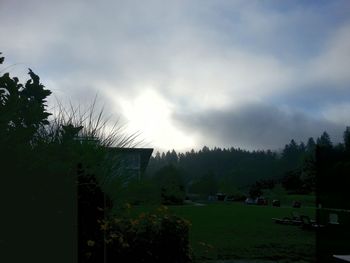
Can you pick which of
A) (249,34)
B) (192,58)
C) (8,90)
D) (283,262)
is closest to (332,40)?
(249,34)

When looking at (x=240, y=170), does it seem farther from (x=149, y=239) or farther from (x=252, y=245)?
(x=149, y=239)

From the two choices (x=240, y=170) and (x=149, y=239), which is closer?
(x=149, y=239)

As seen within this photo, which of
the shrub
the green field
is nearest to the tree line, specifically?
the green field

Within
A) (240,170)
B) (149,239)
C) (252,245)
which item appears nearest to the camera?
(149,239)

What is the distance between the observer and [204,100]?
9.38 metres

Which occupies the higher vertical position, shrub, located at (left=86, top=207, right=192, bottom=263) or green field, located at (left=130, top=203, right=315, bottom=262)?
shrub, located at (left=86, top=207, right=192, bottom=263)

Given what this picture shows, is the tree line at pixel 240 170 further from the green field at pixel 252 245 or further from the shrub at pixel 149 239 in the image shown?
the shrub at pixel 149 239

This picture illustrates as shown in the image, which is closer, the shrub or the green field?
the shrub

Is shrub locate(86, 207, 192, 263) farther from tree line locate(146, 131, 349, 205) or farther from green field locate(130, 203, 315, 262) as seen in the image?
tree line locate(146, 131, 349, 205)

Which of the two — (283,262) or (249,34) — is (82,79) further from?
(283,262)

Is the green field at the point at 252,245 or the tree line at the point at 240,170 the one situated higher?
the tree line at the point at 240,170

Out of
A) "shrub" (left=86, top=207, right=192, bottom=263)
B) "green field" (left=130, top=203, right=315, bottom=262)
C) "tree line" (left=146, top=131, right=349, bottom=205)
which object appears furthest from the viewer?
"tree line" (left=146, top=131, right=349, bottom=205)

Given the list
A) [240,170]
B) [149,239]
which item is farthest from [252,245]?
[240,170]

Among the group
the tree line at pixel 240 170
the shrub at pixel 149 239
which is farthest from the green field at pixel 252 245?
the tree line at pixel 240 170
